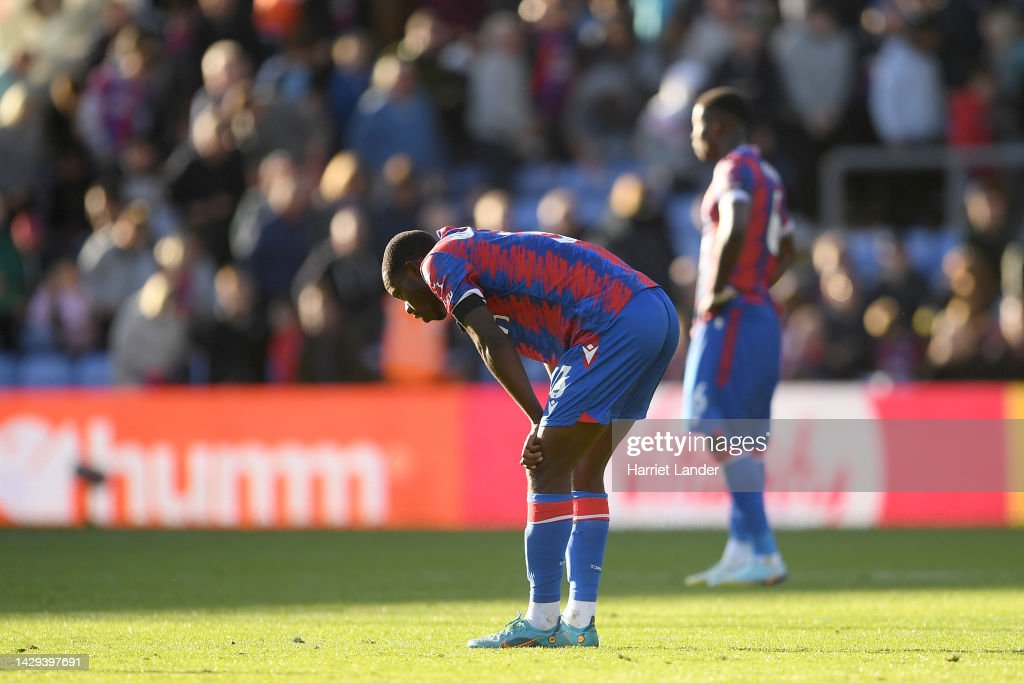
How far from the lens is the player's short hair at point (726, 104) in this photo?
10.3 metres

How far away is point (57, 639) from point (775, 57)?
12.0 m

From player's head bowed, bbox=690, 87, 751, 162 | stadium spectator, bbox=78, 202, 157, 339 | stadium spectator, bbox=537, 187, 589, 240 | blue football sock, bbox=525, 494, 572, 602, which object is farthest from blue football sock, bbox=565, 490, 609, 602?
stadium spectator, bbox=78, 202, 157, 339

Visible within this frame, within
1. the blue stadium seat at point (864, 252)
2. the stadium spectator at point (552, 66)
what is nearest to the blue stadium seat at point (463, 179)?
the stadium spectator at point (552, 66)

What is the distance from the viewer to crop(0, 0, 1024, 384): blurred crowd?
16.0 m

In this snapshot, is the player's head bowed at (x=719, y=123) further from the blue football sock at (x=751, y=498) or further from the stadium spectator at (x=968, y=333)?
the stadium spectator at (x=968, y=333)

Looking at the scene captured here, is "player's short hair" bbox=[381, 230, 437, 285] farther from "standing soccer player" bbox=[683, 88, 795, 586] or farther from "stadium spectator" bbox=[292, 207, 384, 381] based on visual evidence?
"stadium spectator" bbox=[292, 207, 384, 381]

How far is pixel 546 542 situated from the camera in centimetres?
729

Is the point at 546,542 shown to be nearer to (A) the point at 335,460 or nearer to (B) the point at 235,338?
(A) the point at 335,460

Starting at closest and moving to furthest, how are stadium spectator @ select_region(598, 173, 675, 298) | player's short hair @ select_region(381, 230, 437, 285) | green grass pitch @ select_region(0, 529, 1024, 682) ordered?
green grass pitch @ select_region(0, 529, 1024, 682), player's short hair @ select_region(381, 230, 437, 285), stadium spectator @ select_region(598, 173, 675, 298)

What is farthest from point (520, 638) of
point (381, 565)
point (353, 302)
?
point (353, 302)

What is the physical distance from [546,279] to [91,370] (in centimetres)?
1076

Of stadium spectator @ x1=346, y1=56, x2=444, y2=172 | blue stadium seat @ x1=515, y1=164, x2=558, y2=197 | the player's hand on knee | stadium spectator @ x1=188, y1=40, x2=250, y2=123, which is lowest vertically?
the player's hand on knee

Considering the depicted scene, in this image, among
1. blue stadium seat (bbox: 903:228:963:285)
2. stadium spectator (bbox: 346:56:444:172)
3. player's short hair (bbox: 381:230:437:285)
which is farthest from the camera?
stadium spectator (bbox: 346:56:444:172)

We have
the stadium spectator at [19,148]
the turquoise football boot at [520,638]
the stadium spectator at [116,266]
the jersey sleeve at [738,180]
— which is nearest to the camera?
the turquoise football boot at [520,638]
